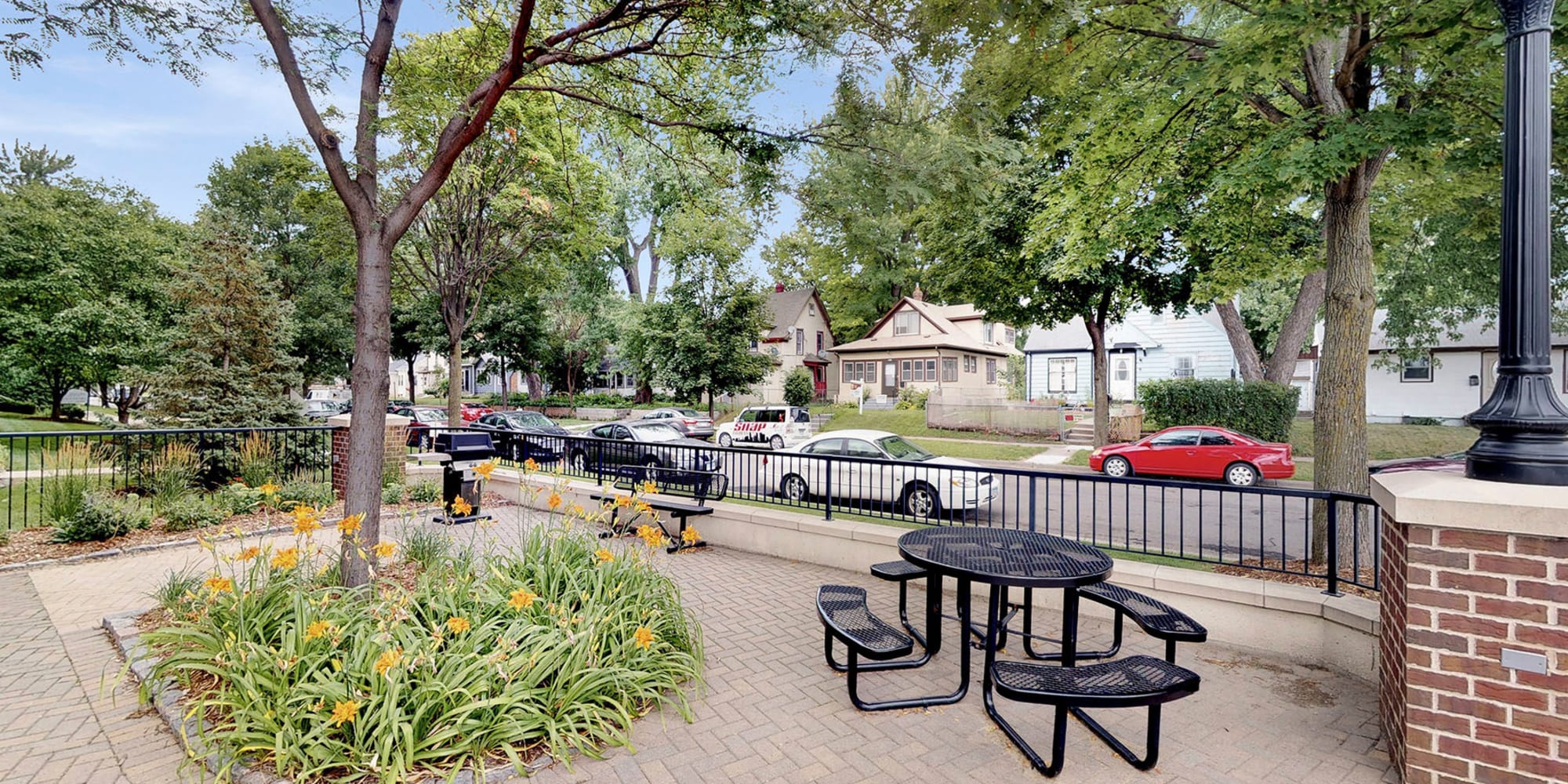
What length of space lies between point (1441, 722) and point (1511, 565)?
747mm

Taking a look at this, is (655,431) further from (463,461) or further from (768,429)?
(463,461)

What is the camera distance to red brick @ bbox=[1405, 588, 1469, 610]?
274cm

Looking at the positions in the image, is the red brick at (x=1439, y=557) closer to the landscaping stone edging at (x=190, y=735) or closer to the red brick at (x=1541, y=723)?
the red brick at (x=1541, y=723)

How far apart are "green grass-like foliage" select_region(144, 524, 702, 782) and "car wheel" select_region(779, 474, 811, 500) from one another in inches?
164

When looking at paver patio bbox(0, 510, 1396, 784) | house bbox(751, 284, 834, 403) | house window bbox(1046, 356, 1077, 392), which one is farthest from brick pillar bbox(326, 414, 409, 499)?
house bbox(751, 284, 834, 403)

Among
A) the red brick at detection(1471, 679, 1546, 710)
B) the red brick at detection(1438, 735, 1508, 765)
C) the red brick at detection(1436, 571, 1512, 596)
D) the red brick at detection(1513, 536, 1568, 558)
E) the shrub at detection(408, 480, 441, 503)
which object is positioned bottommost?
the shrub at detection(408, 480, 441, 503)

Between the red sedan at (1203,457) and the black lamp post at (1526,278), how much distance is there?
11.3 metres

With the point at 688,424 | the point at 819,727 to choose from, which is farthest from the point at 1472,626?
the point at 688,424

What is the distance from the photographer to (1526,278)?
2.82 meters

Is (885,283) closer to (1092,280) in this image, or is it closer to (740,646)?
(1092,280)

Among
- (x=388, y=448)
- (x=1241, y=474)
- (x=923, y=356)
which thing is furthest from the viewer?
(x=923, y=356)

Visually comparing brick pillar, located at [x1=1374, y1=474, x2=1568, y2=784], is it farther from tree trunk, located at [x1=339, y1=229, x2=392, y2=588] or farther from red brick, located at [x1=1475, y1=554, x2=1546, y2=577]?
tree trunk, located at [x1=339, y1=229, x2=392, y2=588]

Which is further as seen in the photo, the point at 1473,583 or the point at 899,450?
the point at 899,450

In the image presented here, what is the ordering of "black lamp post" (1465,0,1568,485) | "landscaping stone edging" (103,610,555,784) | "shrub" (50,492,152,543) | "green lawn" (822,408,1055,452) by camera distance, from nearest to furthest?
"black lamp post" (1465,0,1568,485) → "landscaping stone edging" (103,610,555,784) → "shrub" (50,492,152,543) → "green lawn" (822,408,1055,452)
